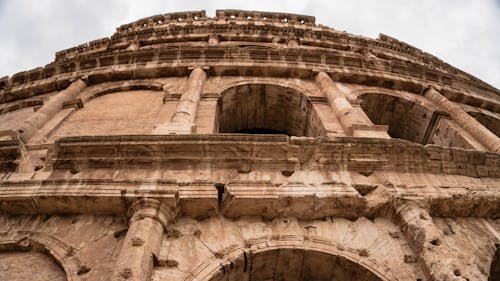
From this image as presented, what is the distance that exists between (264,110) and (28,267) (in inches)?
247

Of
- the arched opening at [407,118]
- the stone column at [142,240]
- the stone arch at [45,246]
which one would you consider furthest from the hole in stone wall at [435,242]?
the arched opening at [407,118]

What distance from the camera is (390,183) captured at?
4.94 metres

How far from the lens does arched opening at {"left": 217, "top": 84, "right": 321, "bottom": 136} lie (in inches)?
346

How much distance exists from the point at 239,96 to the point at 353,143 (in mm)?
4312

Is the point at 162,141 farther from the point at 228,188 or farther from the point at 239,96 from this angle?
the point at 239,96

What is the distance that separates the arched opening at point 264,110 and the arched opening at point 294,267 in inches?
182

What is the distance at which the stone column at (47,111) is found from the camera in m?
7.06

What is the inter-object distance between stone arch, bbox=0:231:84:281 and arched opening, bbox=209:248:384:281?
5.81ft

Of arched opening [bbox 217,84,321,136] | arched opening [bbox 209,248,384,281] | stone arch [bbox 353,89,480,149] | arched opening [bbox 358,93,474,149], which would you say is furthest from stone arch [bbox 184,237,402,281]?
arched opening [bbox 358,93,474,149]

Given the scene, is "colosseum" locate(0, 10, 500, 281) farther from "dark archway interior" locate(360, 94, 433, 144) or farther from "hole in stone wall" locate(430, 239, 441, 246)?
"dark archway interior" locate(360, 94, 433, 144)

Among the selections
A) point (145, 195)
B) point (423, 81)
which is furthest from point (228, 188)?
point (423, 81)

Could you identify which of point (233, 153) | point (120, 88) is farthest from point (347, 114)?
point (120, 88)

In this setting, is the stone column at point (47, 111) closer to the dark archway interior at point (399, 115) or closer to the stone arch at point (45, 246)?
the stone arch at point (45, 246)

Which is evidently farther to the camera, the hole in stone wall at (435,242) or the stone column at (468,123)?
the stone column at (468,123)
